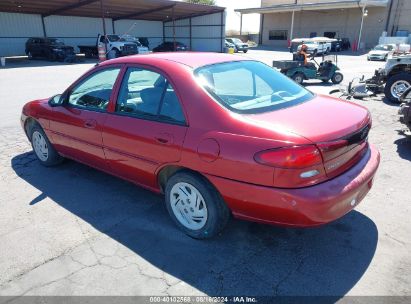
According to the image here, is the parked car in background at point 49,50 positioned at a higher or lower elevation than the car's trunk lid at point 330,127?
lower

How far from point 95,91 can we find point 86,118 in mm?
373

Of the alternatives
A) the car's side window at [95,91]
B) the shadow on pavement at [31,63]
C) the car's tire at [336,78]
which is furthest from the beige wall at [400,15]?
the car's side window at [95,91]

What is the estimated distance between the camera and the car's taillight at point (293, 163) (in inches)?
95.6

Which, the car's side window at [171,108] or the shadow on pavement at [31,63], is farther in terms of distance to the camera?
the shadow on pavement at [31,63]

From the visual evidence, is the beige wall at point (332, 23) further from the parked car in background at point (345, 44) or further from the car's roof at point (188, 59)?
the car's roof at point (188, 59)

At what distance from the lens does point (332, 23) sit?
44.0m

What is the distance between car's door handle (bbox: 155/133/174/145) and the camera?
297 centimetres

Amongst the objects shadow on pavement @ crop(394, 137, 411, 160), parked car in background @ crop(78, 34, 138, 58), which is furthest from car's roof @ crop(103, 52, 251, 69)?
parked car in background @ crop(78, 34, 138, 58)

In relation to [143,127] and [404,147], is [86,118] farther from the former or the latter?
[404,147]

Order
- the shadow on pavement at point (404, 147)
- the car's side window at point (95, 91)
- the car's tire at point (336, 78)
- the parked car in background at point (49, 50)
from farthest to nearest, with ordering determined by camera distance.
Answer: the parked car in background at point (49, 50) → the car's tire at point (336, 78) → the shadow on pavement at point (404, 147) → the car's side window at point (95, 91)

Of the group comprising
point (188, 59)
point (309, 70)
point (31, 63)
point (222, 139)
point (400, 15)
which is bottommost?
point (31, 63)

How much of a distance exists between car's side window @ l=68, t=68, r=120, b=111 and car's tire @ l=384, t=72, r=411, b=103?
27.9 ft

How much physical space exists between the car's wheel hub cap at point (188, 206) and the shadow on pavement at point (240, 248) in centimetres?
16

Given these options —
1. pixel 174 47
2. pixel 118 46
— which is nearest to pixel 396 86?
pixel 118 46
